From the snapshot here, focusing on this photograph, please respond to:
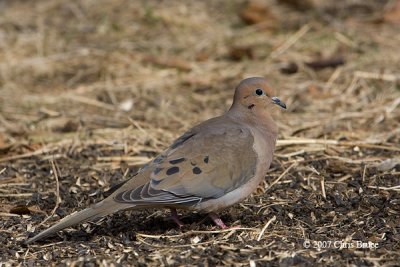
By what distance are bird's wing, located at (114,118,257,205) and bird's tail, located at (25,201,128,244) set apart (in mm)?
64

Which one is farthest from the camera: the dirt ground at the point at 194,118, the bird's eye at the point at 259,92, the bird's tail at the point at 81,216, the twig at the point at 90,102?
the twig at the point at 90,102

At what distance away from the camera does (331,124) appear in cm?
621

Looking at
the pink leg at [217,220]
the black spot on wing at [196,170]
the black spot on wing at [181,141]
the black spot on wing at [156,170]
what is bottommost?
the pink leg at [217,220]

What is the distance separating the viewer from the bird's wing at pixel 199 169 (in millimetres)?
4035

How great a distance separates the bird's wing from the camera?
404 cm

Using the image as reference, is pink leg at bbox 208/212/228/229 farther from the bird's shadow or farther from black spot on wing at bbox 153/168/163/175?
black spot on wing at bbox 153/168/163/175

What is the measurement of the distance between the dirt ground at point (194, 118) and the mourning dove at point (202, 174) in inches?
7.1

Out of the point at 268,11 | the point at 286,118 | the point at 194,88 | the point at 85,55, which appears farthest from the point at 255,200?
the point at 268,11

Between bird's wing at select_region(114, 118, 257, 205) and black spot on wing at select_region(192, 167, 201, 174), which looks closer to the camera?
bird's wing at select_region(114, 118, 257, 205)

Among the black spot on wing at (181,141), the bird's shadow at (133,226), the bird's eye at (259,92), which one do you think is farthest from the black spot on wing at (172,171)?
the bird's eye at (259,92)

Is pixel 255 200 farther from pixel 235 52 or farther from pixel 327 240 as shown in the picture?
pixel 235 52

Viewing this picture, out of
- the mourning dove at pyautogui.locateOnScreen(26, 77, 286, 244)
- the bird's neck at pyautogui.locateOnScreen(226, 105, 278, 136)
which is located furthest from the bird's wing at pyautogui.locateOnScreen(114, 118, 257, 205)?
the bird's neck at pyautogui.locateOnScreen(226, 105, 278, 136)

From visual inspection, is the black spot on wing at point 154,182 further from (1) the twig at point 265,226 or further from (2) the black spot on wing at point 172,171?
(1) the twig at point 265,226

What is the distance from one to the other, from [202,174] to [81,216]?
2.23 ft
